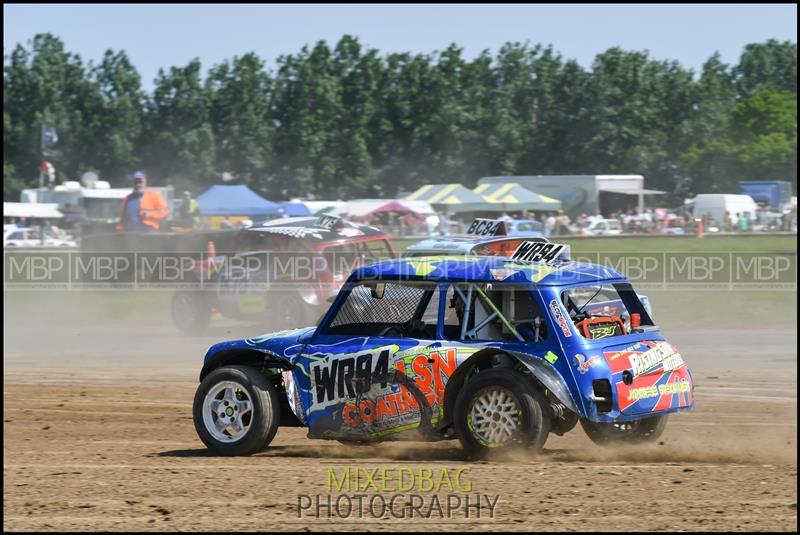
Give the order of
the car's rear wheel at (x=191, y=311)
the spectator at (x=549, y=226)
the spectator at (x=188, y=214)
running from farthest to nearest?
the spectator at (x=549, y=226) < the spectator at (x=188, y=214) < the car's rear wheel at (x=191, y=311)

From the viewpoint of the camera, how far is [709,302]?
2266 cm

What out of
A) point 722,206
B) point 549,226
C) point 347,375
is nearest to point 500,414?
point 347,375

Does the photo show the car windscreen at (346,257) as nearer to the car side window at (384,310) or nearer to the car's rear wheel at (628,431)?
the car side window at (384,310)

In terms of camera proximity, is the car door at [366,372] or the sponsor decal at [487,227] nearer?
the car door at [366,372]

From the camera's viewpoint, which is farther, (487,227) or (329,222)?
(329,222)

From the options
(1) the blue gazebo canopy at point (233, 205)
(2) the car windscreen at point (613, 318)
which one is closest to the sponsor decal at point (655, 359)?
(2) the car windscreen at point (613, 318)

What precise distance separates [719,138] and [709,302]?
54.3 m

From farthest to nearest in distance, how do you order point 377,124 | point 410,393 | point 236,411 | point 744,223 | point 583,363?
1. point 377,124
2. point 744,223
3. point 236,411
4. point 410,393
5. point 583,363

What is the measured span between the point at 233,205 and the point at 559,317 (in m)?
37.6

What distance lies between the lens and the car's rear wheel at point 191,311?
18.6 metres

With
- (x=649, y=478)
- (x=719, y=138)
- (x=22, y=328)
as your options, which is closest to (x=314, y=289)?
(x=22, y=328)

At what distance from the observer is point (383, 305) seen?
846 centimetres

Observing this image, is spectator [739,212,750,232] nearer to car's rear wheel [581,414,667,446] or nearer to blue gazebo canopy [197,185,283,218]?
blue gazebo canopy [197,185,283,218]

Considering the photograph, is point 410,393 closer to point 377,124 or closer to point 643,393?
point 643,393
